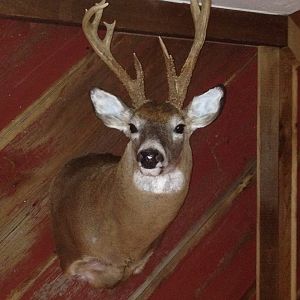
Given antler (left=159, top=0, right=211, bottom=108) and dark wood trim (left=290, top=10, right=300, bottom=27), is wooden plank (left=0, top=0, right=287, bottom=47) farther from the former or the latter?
antler (left=159, top=0, right=211, bottom=108)

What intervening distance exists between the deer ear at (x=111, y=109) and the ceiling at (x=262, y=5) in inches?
18.0

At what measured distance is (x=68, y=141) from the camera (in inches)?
83.9

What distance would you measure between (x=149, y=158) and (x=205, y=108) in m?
0.32

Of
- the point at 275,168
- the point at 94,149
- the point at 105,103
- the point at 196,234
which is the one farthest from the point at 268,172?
the point at 105,103

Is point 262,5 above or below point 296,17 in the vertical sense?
above

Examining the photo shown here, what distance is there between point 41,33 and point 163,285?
940mm

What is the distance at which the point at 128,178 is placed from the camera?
76.7 inches

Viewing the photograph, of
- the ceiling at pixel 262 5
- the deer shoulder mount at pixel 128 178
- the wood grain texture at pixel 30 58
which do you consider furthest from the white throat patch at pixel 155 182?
the ceiling at pixel 262 5

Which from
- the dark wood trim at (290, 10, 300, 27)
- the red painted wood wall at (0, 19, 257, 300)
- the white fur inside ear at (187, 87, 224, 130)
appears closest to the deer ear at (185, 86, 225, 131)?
the white fur inside ear at (187, 87, 224, 130)

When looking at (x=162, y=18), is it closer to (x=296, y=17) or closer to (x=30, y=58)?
(x=30, y=58)

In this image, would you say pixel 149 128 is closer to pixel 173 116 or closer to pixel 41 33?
pixel 173 116

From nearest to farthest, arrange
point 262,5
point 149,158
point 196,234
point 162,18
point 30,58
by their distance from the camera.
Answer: point 149,158 < point 30,58 < point 162,18 < point 262,5 < point 196,234

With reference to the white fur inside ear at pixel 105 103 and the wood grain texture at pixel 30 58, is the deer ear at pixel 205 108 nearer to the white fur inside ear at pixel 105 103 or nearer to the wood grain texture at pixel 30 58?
the white fur inside ear at pixel 105 103

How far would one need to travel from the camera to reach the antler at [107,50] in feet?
6.21
